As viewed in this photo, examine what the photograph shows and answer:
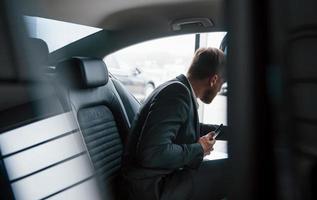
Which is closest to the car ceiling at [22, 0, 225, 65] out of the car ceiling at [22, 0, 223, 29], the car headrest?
the car ceiling at [22, 0, 223, 29]

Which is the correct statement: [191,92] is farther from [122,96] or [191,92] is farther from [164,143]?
[122,96]

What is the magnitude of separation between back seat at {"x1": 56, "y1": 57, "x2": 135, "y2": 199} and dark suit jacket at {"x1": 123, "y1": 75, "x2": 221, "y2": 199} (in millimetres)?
174

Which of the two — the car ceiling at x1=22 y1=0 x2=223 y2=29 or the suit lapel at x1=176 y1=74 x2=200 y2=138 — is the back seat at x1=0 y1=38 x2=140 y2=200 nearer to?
the car ceiling at x1=22 y1=0 x2=223 y2=29

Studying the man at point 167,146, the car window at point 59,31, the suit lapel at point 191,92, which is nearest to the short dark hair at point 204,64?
the man at point 167,146

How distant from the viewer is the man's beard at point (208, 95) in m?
1.64

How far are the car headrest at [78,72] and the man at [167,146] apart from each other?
31 centimetres

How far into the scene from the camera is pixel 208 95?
5.47 ft

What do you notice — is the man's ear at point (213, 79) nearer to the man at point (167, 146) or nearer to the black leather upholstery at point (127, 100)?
the man at point (167, 146)

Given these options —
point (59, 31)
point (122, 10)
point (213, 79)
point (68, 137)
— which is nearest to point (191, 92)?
point (213, 79)

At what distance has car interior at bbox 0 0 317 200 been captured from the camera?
477 mm

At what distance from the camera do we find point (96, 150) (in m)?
1.68

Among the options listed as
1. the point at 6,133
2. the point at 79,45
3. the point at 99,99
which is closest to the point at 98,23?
the point at 79,45

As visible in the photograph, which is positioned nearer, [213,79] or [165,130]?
[165,130]

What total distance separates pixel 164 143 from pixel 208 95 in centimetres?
38
